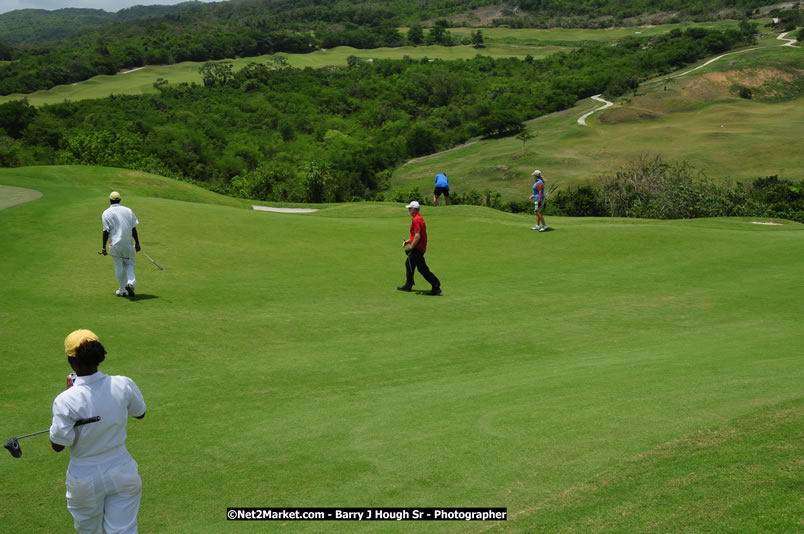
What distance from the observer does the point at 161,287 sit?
57.7 ft

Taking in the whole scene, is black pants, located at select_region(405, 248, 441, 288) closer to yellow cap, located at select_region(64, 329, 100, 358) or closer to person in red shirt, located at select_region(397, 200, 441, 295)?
person in red shirt, located at select_region(397, 200, 441, 295)

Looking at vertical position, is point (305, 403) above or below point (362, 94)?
below

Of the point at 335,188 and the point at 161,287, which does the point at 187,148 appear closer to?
the point at 335,188

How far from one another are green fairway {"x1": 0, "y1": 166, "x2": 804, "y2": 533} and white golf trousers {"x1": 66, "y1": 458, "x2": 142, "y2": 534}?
0.79 meters

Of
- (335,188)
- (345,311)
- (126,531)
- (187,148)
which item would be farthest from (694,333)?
(187,148)

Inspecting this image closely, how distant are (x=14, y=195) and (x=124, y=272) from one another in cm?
1520

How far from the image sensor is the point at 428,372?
12.0 metres

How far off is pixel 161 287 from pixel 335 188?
68867 millimetres

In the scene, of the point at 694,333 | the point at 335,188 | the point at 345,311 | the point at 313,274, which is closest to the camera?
the point at 694,333

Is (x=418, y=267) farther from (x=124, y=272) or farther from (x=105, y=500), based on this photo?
(x=105, y=500)

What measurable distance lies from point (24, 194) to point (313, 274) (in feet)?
52.5

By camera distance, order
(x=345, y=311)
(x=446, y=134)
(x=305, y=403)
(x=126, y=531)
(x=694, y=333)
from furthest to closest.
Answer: (x=446, y=134), (x=345, y=311), (x=694, y=333), (x=305, y=403), (x=126, y=531)

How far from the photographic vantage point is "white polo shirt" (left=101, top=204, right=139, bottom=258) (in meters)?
16.1

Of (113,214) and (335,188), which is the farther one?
(335,188)
